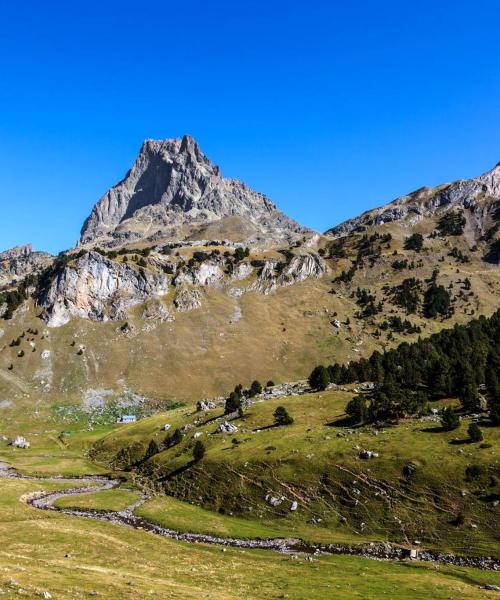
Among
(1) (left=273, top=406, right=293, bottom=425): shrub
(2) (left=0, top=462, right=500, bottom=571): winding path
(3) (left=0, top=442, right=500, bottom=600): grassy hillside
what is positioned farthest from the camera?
(1) (left=273, top=406, right=293, bottom=425): shrub

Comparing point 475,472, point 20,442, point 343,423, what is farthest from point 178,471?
point 20,442

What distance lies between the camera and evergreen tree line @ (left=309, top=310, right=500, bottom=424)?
9450cm

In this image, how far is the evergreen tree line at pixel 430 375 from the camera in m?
94.5

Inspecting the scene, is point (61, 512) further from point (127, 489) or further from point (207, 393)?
point (207, 393)

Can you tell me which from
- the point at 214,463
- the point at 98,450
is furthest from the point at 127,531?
the point at 98,450

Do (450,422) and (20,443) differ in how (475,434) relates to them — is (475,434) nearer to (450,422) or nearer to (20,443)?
(450,422)

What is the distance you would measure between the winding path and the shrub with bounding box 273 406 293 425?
113 feet

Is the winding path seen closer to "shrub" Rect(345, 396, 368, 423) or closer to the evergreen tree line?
the evergreen tree line

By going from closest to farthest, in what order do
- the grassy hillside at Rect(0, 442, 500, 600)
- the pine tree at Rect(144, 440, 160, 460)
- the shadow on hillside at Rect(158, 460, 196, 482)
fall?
1. the grassy hillside at Rect(0, 442, 500, 600)
2. the shadow on hillside at Rect(158, 460, 196, 482)
3. the pine tree at Rect(144, 440, 160, 460)

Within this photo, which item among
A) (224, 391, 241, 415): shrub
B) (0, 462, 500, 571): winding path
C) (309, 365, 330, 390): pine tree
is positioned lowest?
(0, 462, 500, 571): winding path

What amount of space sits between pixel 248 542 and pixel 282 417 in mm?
41874

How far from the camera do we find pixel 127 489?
91.3m

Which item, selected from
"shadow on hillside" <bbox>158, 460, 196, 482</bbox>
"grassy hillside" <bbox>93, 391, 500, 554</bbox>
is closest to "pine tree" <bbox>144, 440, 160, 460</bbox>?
"grassy hillside" <bbox>93, 391, 500, 554</bbox>

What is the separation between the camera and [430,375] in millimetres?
111500
